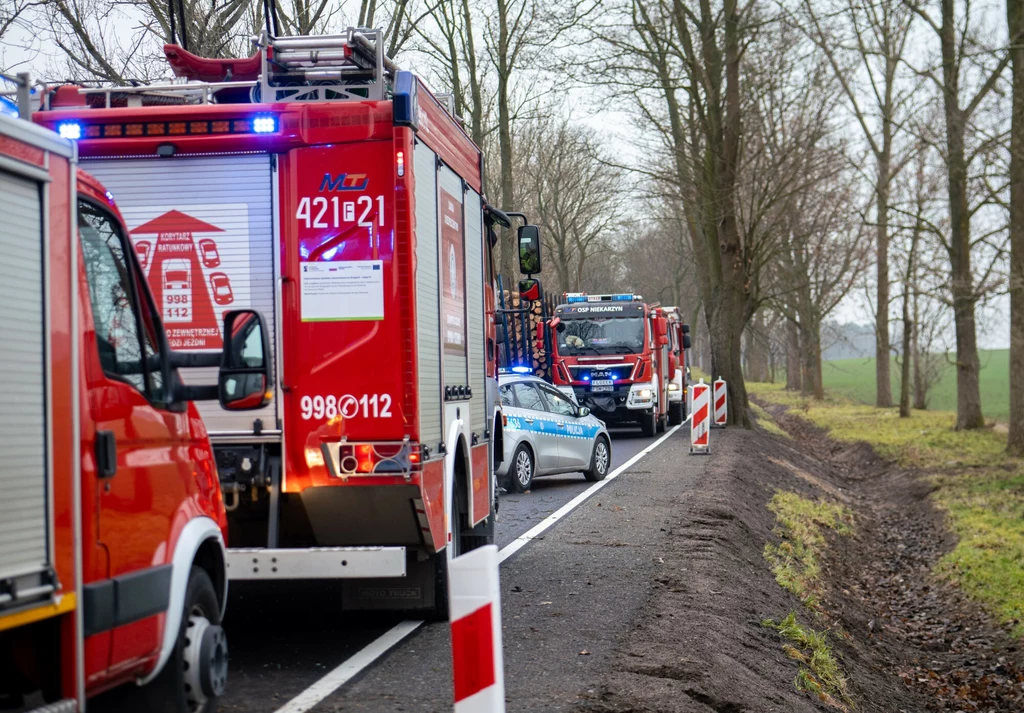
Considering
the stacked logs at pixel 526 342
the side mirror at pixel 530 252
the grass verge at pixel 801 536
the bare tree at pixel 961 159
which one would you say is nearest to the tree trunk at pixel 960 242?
the bare tree at pixel 961 159

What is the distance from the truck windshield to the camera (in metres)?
27.6

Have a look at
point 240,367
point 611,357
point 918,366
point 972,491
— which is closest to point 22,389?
point 240,367

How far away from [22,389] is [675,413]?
30038mm

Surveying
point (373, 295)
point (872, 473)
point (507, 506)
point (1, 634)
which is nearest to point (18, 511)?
point (1, 634)

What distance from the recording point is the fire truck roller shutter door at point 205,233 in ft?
22.4

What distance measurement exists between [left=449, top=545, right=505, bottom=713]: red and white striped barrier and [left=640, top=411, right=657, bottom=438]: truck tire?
23.4 metres

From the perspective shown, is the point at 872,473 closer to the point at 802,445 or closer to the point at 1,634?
the point at 802,445

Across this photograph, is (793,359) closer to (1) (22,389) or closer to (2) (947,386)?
(2) (947,386)

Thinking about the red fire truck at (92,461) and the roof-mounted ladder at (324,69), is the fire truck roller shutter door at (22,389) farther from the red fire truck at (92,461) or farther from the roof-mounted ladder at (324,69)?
the roof-mounted ladder at (324,69)

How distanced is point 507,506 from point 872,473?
11.6 m

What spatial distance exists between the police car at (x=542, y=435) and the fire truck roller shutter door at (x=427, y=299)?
8068 millimetres

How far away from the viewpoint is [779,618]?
9.27 m

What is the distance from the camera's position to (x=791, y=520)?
14914mm

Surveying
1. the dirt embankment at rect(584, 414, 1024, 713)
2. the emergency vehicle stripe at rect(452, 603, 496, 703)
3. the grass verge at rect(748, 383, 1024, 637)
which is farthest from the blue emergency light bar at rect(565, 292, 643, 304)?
the emergency vehicle stripe at rect(452, 603, 496, 703)
